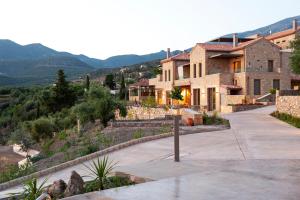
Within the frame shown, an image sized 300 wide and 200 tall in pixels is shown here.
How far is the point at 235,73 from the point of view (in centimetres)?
4009

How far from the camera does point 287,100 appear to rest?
25203mm

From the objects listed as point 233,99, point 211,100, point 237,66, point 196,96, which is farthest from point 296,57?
point 196,96

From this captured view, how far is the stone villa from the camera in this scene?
38.7 metres

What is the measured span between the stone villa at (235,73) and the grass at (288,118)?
9.47 metres

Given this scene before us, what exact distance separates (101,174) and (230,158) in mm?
4072

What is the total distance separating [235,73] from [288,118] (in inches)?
668

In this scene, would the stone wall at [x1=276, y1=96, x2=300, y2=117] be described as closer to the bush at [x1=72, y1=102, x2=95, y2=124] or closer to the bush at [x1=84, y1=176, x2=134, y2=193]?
the bush at [x1=72, y1=102, x2=95, y2=124]

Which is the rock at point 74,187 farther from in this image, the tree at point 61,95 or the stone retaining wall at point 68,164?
the tree at point 61,95

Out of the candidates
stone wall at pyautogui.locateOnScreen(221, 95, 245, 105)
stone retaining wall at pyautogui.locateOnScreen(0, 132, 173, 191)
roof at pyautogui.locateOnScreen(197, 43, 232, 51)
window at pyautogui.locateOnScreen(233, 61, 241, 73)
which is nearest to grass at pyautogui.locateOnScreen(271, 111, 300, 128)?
stone retaining wall at pyautogui.locateOnScreen(0, 132, 173, 191)

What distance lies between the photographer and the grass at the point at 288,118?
68.4ft

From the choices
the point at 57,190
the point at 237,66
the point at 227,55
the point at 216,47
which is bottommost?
the point at 57,190

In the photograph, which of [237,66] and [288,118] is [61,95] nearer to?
[237,66]

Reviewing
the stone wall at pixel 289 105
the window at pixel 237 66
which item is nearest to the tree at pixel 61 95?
the window at pixel 237 66

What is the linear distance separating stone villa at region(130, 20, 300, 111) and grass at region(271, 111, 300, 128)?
31.1 feet
